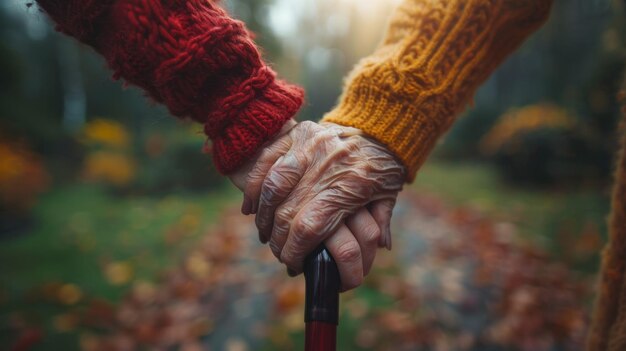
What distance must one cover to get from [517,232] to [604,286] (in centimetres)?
393


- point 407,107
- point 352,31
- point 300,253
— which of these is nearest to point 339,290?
point 300,253

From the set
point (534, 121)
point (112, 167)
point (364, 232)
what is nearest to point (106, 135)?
point (112, 167)

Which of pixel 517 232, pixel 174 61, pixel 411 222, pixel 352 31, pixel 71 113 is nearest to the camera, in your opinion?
pixel 174 61

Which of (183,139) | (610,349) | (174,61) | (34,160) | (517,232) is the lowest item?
(610,349)

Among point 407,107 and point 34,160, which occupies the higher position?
point 34,160

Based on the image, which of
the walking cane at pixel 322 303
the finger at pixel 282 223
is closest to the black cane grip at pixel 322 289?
the walking cane at pixel 322 303

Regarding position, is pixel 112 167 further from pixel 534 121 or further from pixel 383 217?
pixel 534 121

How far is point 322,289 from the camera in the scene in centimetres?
99

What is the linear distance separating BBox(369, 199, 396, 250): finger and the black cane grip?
0.68 feet

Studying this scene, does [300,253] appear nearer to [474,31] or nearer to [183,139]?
[474,31]

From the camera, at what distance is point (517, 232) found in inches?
185

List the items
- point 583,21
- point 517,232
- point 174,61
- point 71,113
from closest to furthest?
point 174,61, point 517,232, point 583,21, point 71,113

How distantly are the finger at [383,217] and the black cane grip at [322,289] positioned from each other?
21 cm

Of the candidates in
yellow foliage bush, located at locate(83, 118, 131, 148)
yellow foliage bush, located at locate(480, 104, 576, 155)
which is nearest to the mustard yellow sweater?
yellow foliage bush, located at locate(480, 104, 576, 155)
